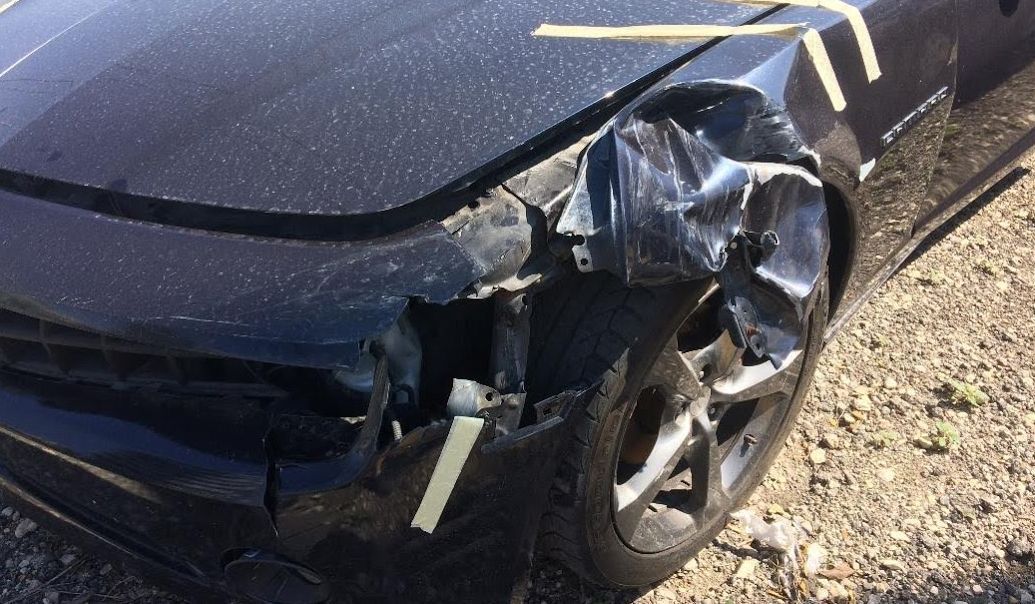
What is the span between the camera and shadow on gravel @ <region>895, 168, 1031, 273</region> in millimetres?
3498

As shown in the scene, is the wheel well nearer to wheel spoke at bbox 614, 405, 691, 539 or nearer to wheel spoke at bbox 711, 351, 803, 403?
wheel spoke at bbox 711, 351, 803, 403

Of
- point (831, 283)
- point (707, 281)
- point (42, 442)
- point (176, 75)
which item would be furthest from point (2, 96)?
point (831, 283)

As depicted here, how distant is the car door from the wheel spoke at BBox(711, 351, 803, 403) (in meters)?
0.73

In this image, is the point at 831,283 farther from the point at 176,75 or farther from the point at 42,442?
the point at 42,442

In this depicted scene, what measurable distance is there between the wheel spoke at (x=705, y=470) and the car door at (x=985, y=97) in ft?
3.39

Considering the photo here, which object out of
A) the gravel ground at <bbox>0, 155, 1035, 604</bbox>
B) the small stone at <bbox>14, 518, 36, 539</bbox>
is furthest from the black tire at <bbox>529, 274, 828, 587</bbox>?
the small stone at <bbox>14, 518, 36, 539</bbox>

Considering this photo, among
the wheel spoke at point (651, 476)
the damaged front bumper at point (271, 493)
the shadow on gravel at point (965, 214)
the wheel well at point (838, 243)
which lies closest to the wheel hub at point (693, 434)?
the wheel spoke at point (651, 476)

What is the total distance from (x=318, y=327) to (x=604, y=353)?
0.55m

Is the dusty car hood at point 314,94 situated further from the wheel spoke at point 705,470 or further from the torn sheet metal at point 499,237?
the wheel spoke at point 705,470

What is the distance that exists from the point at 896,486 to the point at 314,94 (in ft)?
6.15

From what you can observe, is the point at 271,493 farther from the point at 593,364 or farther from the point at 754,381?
the point at 754,381

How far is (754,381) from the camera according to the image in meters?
2.29

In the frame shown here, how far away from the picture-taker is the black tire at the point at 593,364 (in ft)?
5.65

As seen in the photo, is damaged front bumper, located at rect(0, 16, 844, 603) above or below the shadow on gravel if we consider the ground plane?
above
